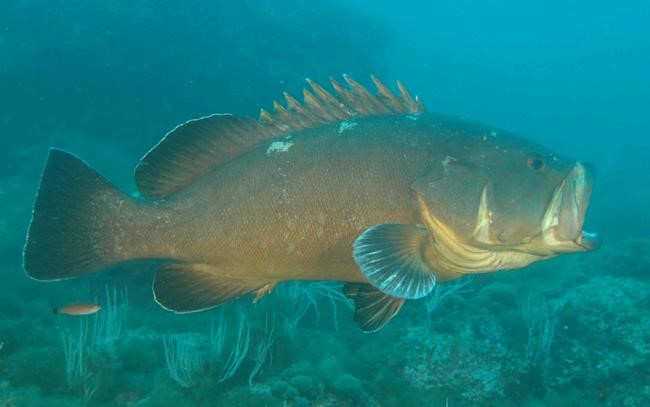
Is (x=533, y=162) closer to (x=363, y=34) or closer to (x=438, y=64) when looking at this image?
(x=363, y=34)

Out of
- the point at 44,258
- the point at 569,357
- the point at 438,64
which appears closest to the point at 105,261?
the point at 44,258

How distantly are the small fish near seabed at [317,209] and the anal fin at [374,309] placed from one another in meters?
0.01

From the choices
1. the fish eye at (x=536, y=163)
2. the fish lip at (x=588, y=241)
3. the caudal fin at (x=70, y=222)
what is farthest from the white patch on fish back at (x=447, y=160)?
the caudal fin at (x=70, y=222)

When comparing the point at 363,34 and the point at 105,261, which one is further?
the point at 363,34

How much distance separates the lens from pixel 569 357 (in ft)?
21.1

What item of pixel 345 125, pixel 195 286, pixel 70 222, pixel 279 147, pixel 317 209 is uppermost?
pixel 345 125

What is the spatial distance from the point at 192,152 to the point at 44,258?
124cm

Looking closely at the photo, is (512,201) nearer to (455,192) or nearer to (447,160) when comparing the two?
(455,192)

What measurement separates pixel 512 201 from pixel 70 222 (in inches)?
122

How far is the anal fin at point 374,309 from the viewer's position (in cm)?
317

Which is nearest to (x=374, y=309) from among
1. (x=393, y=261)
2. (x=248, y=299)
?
(x=393, y=261)

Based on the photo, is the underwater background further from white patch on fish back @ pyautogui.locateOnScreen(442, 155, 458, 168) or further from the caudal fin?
white patch on fish back @ pyautogui.locateOnScreen(442, 155, 458, 168)

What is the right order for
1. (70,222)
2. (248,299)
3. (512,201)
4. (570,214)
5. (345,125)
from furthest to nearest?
1. (248,299)
2. (345,125)
3. (70,222)
4. (512,201)
5. (570,214)

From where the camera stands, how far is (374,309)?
10.6 ft
